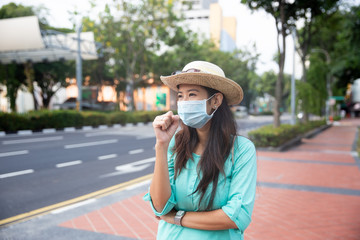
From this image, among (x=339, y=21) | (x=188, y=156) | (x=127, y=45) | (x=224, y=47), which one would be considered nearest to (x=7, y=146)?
(x=188, y=156)

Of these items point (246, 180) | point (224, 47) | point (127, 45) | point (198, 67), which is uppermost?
point (224, 47)

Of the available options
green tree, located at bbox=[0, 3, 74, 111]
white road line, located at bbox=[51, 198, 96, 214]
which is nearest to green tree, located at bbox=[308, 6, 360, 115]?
white road line, located at bbox=[51, 198, 96, 214]

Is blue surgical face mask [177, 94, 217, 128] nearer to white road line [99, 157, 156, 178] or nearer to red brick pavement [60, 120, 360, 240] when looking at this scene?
red brick pavement [60, 120, 360, 240]

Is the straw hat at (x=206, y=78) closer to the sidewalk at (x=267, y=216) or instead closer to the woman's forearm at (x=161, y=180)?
the woman's forearm at (x=161, y=180)

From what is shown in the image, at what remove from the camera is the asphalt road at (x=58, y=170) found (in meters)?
5.69

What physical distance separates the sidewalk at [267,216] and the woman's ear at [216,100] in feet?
8.36

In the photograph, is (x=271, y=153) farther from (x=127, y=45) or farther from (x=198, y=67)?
(x=127, y=45)

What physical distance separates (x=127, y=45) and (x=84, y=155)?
19.5 meters

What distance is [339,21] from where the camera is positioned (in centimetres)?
2219

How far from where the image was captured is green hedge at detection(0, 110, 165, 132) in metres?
17.0

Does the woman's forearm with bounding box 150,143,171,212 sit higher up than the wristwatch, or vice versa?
the woman's forearm with bounding box 150,143,171,212

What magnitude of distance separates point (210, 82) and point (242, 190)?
0.58 m

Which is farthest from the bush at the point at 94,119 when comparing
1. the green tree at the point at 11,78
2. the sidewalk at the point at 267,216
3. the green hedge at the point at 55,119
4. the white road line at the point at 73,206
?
the white road line at the point at 73,206

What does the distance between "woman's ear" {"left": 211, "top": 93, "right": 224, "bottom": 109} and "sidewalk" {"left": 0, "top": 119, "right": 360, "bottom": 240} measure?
2548 mm
